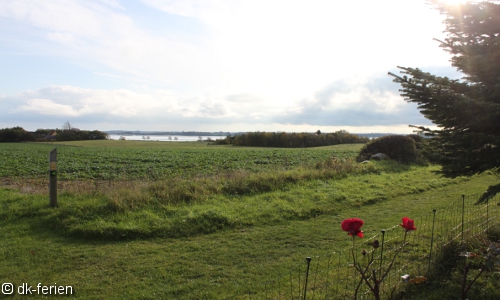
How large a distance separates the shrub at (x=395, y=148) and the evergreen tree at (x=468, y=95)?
60.7 feet

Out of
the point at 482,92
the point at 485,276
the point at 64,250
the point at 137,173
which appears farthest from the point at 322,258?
the point at 137,173

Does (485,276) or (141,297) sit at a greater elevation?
(485,276)

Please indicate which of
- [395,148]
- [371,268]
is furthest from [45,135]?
[371,268]

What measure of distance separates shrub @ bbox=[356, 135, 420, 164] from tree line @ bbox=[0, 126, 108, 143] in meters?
81.7

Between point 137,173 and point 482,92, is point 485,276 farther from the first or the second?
point 137,173

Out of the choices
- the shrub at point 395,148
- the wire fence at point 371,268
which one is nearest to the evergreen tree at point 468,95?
the wire fence at point 371,268

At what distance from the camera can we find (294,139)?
7331cm

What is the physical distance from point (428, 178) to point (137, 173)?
15660 millimetres

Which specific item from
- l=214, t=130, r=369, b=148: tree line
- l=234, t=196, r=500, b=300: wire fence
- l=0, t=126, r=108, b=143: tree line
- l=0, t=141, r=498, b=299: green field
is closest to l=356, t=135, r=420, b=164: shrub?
l=0, t=141, r=498, b=299: green field

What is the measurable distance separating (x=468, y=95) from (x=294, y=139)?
69.5 metres

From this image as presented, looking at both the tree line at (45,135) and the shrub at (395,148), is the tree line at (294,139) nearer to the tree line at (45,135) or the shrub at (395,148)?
the tree line at (45,135)

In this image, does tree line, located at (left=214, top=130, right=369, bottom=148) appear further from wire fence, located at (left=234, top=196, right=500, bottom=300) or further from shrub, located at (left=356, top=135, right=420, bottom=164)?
wire fence, located at (left=234, top=196, right=500, bottom=300)

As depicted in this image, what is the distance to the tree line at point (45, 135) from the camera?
79812 millimetres

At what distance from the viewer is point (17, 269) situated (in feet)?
16.6
